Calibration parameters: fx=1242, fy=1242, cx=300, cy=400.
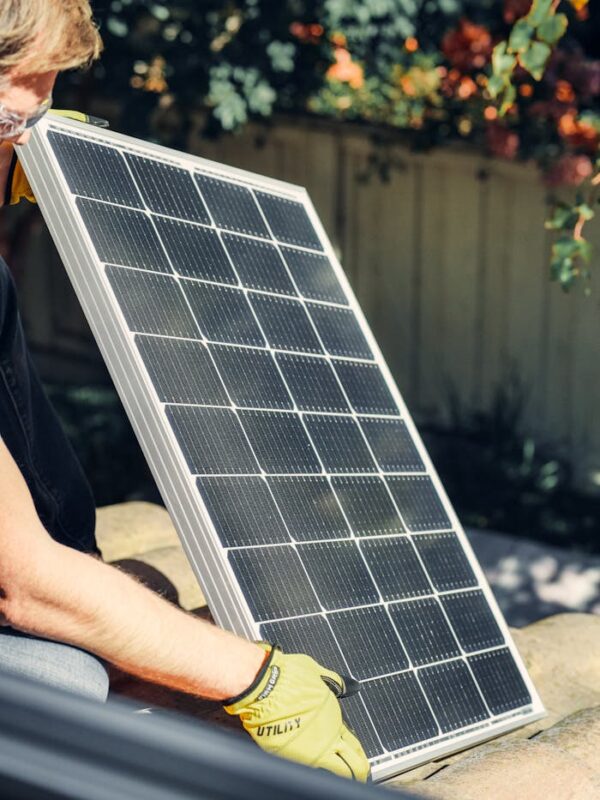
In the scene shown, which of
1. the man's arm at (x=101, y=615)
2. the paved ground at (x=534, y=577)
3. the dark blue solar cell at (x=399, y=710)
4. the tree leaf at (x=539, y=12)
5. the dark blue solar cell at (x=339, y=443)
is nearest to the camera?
the man's arm at (x=101, y=615)

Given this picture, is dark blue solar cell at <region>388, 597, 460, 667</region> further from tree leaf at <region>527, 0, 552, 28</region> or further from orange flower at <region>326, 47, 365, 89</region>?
orange flower at <region>326, 47, 365, 89</region>

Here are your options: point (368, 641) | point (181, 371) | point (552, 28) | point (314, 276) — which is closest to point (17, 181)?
point (181, 371)

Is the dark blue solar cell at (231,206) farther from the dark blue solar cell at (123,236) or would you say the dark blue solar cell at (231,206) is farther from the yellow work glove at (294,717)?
the yellow work glove at (294,717)

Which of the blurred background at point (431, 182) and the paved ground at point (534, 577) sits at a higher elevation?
the blurred background at point (431, 182)

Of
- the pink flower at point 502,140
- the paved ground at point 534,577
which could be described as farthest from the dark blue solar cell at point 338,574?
the pink flower at point 502,140

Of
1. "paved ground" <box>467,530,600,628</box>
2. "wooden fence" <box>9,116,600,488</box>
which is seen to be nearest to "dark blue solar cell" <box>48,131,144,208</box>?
"paved ground" <box>467,530,600,628</box>

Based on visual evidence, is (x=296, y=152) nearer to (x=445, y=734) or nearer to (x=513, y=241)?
(x=513, y=241)

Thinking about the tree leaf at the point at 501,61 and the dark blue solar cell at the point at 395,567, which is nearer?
the dark blue solar cell at the point at 395,567

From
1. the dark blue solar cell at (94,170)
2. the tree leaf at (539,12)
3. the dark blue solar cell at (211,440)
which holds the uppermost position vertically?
the tree leaf at (539,12)

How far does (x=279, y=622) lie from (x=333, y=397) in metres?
0.79

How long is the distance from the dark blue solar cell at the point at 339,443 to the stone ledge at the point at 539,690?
689 millimetres

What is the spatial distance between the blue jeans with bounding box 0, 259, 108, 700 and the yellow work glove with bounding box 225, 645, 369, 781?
0.34 metres

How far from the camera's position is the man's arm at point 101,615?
7.92 ft

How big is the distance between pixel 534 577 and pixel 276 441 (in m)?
3.41
